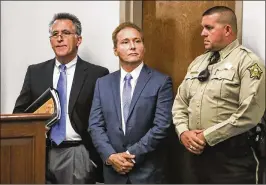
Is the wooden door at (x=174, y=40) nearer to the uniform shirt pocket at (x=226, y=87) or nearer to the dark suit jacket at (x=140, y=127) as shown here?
the dark suit jacket at (x=140, y=127)

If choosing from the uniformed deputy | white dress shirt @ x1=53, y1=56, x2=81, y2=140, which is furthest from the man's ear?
white dress shirt @ x1=53, y1=56, x2=81, y2=140

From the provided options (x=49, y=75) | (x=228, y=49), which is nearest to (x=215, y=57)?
(x=228, y=49)

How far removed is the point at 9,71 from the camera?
4.04 m

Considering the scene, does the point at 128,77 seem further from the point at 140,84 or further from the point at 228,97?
the point at 228,97

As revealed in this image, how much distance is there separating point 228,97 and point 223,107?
6 cm

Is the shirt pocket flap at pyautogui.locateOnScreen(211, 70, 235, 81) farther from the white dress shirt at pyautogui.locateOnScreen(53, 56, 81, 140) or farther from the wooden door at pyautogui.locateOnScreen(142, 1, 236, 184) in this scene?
the white dress shirt at pyautogui.locateOnScreen(53, 56, 81, 140)

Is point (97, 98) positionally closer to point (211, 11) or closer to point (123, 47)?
point (123, 47)

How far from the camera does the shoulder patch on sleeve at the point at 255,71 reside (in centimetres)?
258

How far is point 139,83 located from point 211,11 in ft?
1.93

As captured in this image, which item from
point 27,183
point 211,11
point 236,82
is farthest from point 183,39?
point 27,183

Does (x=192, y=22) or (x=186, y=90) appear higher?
(x=192, y=22)

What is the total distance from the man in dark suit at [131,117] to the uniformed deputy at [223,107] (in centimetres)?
15

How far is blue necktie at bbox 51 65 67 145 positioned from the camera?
3.03 meters

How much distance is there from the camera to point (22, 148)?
224cm
